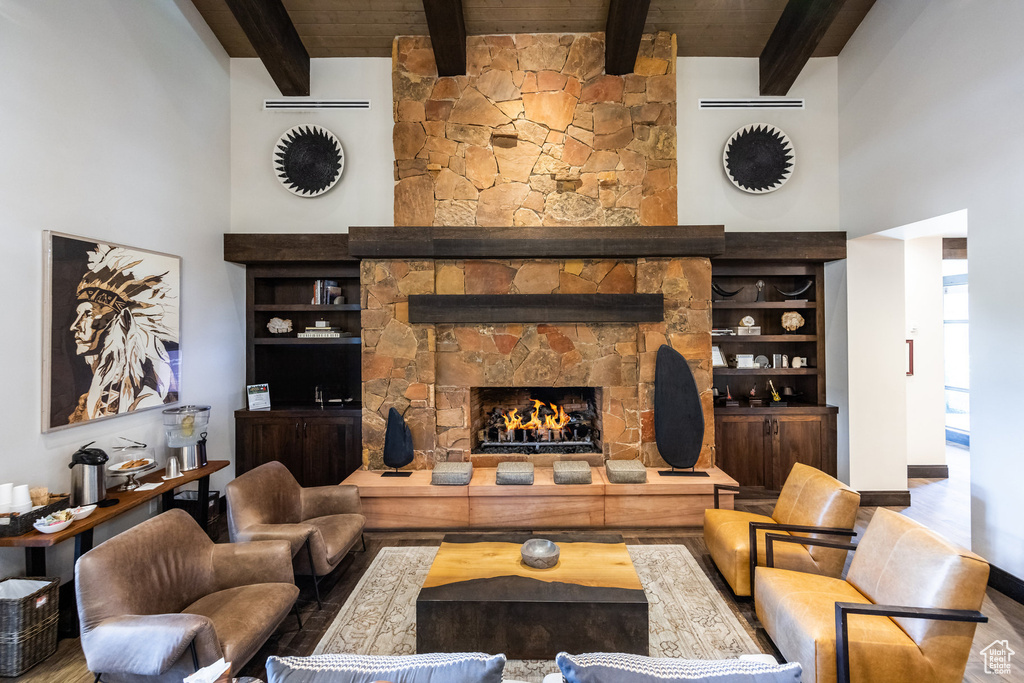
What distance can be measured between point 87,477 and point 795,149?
677cm

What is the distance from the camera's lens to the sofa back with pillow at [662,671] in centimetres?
124

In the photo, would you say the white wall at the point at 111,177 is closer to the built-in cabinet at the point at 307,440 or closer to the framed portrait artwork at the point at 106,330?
the framed portrait artwork at the point at 106,330

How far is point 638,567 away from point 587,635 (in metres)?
1.25

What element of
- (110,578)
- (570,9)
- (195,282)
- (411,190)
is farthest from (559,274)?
(110,578)

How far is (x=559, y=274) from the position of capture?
4562 millimetres

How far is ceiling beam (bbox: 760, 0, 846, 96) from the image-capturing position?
3988 mm

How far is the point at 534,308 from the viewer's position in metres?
4.43

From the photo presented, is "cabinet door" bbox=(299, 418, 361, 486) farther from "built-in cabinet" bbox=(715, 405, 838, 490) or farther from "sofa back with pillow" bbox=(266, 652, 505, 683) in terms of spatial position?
"built-in cabinet" bbox=(715, 405, 838, 490)

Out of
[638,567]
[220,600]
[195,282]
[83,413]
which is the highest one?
[195,282]

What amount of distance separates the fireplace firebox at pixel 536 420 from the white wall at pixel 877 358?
8.90ft

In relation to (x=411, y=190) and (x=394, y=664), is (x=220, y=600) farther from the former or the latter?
(x=411, y=190)

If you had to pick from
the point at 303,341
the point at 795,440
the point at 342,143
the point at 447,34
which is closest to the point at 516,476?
the point at 303,341

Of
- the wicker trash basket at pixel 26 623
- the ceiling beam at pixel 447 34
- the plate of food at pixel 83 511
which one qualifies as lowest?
the wicker trash basket at pixel 26 623

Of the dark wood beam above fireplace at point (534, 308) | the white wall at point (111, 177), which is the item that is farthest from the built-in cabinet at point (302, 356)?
the dark wood beam above fireplace at point (534, 308)
